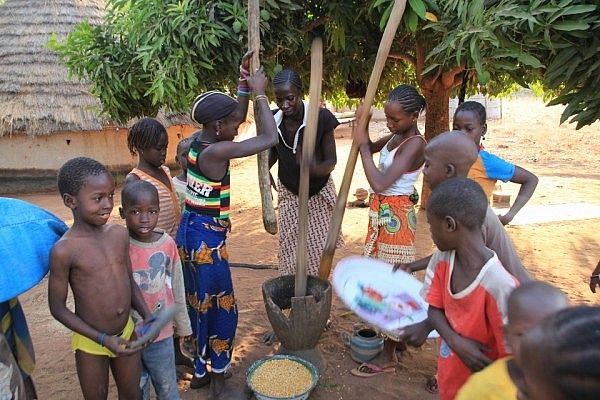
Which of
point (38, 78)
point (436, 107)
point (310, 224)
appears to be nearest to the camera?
point (310, 224)

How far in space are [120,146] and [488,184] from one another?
850cm

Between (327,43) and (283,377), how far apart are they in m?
2.88

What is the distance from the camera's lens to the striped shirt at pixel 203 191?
242 centimetres

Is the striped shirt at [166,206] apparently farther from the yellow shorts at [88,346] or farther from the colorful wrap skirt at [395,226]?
the colorful wrap skirt at [395,226]

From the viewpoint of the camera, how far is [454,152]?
6.41 feet

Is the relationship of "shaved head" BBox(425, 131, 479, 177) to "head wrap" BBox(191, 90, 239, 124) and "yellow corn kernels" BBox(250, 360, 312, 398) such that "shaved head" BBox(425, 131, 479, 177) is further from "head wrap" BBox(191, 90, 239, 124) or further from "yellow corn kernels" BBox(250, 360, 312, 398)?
"yellow corn kernels" BBox(250, 360, 312, 398)

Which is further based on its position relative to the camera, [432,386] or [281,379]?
[432,386]

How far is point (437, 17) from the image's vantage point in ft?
9.75

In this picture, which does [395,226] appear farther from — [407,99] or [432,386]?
[432,386]

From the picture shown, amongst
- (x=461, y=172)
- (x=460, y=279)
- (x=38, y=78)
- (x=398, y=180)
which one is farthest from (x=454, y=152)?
(x=38, y=78)

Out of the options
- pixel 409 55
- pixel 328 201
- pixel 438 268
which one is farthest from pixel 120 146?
pixel 438 268

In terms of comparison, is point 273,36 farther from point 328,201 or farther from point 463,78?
point 463,78

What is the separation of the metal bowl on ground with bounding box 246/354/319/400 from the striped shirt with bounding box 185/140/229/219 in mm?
918

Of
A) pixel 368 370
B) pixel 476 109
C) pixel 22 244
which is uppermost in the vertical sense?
pixel 476 109
